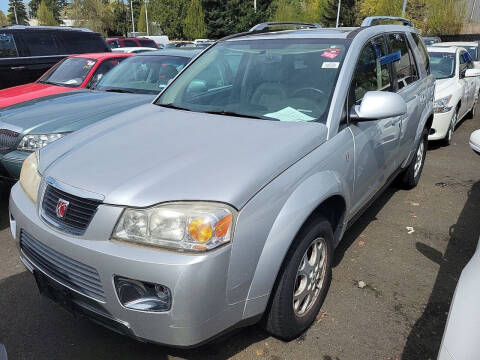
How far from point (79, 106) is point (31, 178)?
260 cm

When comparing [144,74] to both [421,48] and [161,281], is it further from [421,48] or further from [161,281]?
[161,281]

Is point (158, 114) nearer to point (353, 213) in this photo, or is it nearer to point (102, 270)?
point (102, 270)

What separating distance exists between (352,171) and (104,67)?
5.24 meters

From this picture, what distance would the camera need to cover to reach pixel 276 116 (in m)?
2.78

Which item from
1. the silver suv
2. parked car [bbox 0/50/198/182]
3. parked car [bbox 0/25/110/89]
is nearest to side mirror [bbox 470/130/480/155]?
the silver suv

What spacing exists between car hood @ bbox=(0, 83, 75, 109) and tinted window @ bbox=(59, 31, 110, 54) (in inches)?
126

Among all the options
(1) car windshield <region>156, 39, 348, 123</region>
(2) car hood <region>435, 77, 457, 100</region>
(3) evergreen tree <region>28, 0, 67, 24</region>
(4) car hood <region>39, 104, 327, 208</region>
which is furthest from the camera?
(3) evergreen tree <region>28, 0, 67, 24</region>

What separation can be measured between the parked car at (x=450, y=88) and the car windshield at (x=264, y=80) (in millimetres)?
4440

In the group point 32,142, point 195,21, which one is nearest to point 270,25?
point 32,142

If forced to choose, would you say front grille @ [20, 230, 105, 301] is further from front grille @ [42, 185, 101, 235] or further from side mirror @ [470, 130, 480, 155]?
side mirror @ [470, 130, 480, 155]

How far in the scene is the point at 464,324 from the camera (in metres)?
1.52

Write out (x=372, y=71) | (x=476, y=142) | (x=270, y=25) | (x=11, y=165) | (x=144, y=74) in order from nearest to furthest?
(x=476, y=142) → (x=372, y=71) → (x=11, y=165) → (x=270, y=25) → (x=144, y=74)

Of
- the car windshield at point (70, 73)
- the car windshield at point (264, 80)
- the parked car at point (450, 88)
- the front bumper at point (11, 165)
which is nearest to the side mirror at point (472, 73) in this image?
the parked car at point (450, 88)

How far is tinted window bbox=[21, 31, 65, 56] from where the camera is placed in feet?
29.3
